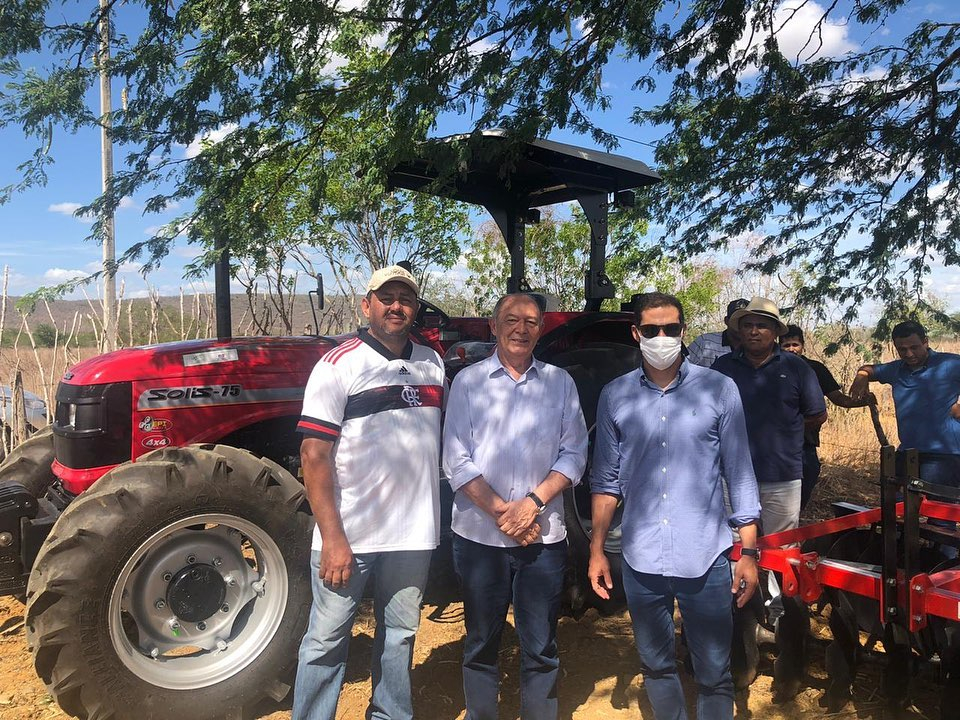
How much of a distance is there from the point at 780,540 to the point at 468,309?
11.8 meters

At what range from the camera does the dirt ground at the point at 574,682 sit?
298cm

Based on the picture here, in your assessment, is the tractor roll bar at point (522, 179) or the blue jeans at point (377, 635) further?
the tractor roll bar at point (522, 179)

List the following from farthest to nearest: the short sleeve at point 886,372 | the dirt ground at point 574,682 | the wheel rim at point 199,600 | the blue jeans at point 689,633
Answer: the short sleeve at point 886,372, the dirt ground at point 574,682, the wheel rim at point 199,600, the blue jeans at point 689,633

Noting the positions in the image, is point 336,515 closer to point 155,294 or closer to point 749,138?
point 749,138

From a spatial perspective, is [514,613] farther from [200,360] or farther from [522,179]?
[522,179]

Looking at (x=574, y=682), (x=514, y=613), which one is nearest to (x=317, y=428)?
(x=514, y=613)

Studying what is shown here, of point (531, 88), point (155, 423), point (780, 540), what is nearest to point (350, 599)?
point (155, 423)

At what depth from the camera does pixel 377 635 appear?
8.21 ft

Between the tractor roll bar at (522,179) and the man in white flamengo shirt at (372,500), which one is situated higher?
the tractor roll bar at (522,179)

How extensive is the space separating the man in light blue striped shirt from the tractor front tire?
34.8 inches

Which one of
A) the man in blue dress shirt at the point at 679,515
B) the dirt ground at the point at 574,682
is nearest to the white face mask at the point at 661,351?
the man in blue dress shirt at the point at 679,515

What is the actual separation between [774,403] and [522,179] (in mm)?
2027

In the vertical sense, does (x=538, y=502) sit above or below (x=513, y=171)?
below

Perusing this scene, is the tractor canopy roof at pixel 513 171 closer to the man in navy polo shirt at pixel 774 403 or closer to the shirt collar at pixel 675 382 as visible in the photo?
the man in navy polo shirt at pixel 774 403
